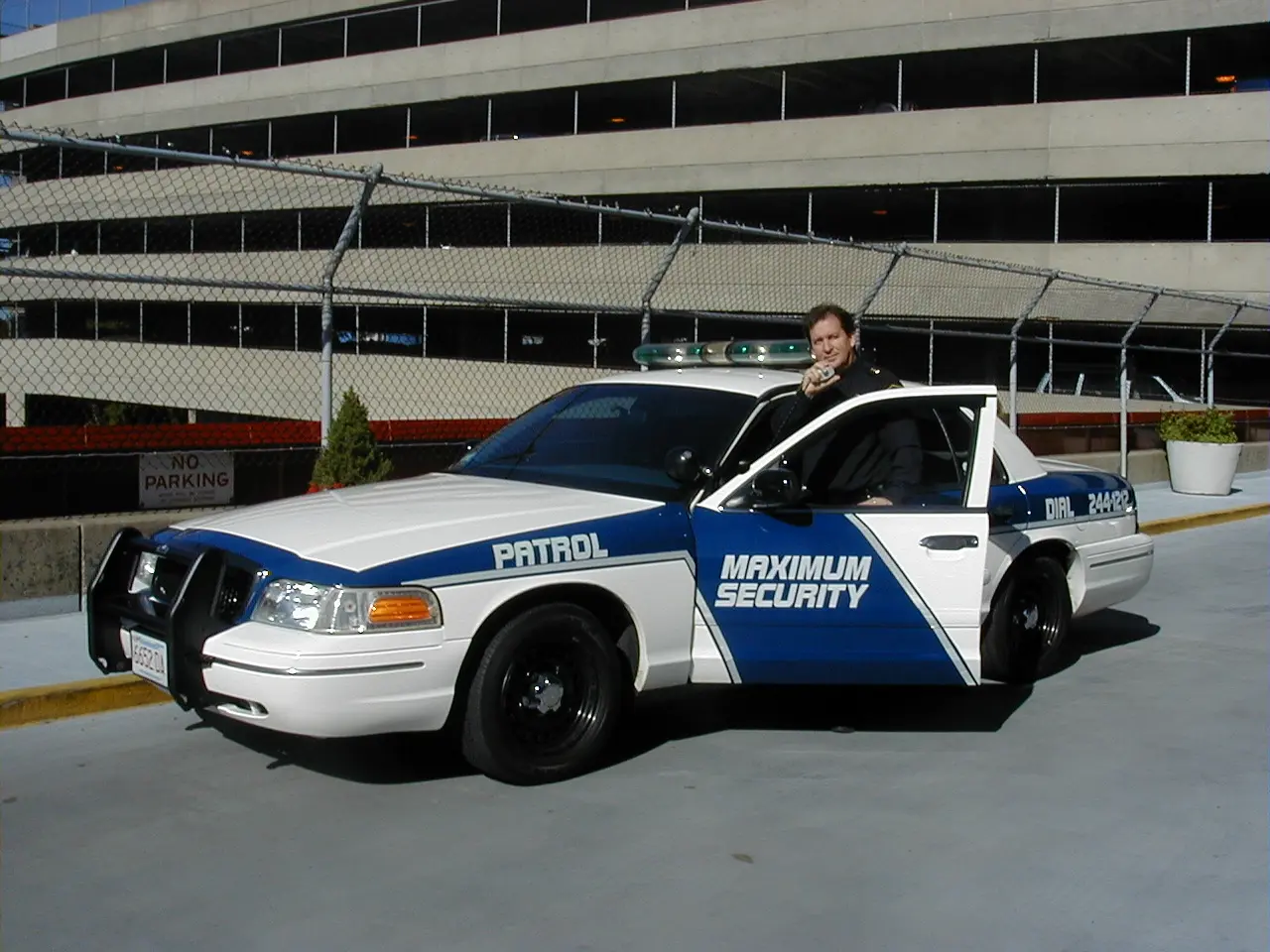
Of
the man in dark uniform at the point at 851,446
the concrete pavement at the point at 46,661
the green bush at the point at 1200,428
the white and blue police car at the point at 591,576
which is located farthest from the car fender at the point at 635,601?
the green bush at the point at 1200,428

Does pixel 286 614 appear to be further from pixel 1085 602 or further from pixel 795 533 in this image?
pixel 1085 602

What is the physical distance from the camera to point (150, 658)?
5137 mm

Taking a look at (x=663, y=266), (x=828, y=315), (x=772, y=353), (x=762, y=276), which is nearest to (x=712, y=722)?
(x=772, y=353)

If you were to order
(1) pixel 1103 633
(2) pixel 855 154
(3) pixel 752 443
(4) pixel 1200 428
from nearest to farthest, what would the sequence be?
(3) pixel 752 443 → (1) pixel 1103 633 → (4) pixel 1200 428 → (2) pixel 855 154

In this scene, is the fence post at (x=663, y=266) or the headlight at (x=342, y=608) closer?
the headlight at (x=342, y=608)

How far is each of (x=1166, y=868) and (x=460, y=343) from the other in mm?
23484

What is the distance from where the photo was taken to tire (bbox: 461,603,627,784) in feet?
16.4

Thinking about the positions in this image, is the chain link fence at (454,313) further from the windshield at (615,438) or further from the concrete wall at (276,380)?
the windshield at (615,438)

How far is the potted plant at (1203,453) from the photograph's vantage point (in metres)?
16.7

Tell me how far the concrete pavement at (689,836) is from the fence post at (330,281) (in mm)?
2794

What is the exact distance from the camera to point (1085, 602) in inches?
293

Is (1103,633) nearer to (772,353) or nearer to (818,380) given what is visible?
(772,353)

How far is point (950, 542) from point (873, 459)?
0.57 metres

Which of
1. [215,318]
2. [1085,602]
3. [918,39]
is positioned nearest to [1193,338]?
[918,39]
